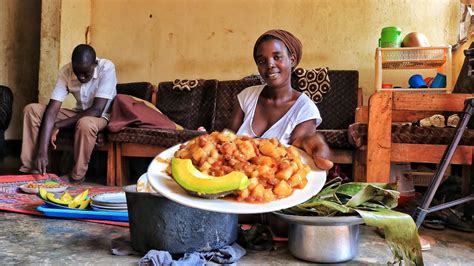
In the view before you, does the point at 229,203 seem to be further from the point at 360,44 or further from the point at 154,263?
the point at 360,44

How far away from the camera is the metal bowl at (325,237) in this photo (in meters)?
1.35

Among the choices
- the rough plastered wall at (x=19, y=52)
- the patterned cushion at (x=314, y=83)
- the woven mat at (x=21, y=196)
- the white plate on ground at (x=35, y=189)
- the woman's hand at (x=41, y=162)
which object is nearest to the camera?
the woven mat at (x=21, y=196)

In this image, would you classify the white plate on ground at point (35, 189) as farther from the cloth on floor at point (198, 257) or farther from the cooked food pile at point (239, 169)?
the cooked food pile at point (239, 169)

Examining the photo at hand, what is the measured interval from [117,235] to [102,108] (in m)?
1.83

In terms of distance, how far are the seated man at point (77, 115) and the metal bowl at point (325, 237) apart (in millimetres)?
2220

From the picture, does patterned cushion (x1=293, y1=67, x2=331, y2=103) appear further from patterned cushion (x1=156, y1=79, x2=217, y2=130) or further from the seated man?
the seated man

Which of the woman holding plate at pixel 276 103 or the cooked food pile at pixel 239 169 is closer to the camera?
the cooked food pile at pixel 239 169

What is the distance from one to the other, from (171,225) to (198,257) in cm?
15

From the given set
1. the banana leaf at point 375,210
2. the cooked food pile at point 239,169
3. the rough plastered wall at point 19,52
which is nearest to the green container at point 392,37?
the banana leaf at point 375,210

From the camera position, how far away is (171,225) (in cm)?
139

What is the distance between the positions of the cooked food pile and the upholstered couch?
5.30 ft

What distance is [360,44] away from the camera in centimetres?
394

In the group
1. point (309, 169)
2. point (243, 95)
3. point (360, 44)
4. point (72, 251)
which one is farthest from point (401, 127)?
point (360, 44)

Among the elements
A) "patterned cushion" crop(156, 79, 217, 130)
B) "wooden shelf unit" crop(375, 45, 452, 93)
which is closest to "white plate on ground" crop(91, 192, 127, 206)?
"patterned cushion" crop(156, 79, 217, 130)
